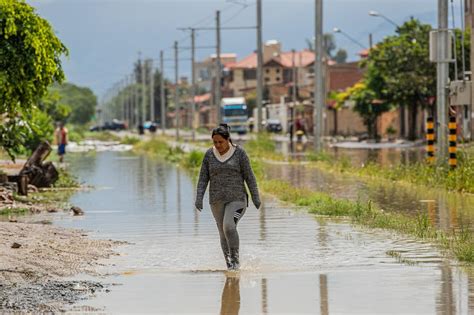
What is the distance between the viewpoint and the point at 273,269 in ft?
48.4

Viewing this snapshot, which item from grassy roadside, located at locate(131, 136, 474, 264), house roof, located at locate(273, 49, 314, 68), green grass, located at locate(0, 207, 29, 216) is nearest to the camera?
grassy roadside, located at locate(131, 136, 474, 264)

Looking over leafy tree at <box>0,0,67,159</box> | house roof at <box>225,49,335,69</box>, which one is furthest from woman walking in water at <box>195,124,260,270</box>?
house roof at <box>225,49,335,69</box>

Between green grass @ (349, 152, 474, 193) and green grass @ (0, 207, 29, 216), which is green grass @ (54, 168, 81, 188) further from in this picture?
green grass @ (0, 207, 29, 216)

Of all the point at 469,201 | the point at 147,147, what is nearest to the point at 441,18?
the point at 469,201

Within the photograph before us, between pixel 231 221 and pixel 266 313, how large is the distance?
3255mm

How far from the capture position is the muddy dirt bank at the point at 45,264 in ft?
40.1

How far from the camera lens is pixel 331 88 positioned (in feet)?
448

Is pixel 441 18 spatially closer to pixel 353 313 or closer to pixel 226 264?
pixel 226 264

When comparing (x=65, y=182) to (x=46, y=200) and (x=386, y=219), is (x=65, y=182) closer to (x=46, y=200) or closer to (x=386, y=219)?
(x=46, y=200)

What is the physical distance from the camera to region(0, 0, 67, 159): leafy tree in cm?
2238

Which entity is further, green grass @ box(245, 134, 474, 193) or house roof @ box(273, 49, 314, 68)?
house roof @ box(273, 49, 314, 68)

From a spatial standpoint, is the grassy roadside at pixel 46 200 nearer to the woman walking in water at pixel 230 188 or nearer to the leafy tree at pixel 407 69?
the woman walking in water at pixel 230 188

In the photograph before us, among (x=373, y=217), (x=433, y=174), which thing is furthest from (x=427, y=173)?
(x=373, y=217)

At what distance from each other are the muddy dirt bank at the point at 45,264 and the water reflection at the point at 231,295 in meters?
1.28
